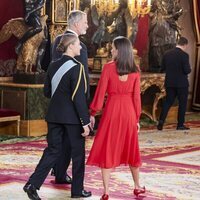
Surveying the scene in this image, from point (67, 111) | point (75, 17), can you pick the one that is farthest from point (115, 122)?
point (75, 17)

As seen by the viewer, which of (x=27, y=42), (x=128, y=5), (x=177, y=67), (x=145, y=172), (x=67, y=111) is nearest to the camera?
(x=67, y=111)

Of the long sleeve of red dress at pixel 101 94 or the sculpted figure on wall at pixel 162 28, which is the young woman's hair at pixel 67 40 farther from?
the sculpted figure on wall at pixel 162 28

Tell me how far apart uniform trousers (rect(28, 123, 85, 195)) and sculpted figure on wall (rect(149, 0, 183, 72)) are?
22.6 ft

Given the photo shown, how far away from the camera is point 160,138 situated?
9.78 m

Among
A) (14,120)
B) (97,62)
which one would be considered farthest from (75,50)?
(97,62)

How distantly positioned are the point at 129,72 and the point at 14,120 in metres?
4.47

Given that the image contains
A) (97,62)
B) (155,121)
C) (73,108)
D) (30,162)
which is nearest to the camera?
(73,108)

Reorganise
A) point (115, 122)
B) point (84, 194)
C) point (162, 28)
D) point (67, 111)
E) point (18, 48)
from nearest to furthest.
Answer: point (67, 111) < point (115, 122) < point (84, 194) < point (18, 48) < point (162, 28)

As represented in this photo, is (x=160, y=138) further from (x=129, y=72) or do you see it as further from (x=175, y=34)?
(x=129, y=72)

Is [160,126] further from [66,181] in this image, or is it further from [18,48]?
[66,181]

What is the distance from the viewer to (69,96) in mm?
5410

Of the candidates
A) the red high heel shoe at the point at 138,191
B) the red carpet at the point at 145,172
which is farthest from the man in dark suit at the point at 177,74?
the red high heel shoe at the point at 138,191

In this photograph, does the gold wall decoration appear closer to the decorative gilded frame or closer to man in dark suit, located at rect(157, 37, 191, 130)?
the decorative gilded frame

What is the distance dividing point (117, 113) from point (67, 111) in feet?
1.46
